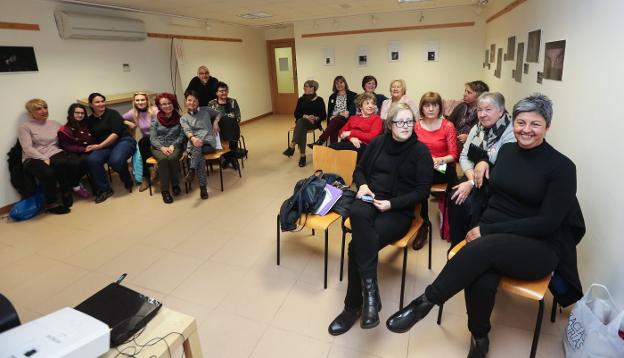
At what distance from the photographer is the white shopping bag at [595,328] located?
1385mm

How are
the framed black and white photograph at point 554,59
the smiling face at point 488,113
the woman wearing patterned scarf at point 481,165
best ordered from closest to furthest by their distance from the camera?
the woman wearing patterned scarf at point 481,165
the smiling face at point 488,113
the framed black and white photograph at point 554,59

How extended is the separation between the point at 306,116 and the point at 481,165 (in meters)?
3.31

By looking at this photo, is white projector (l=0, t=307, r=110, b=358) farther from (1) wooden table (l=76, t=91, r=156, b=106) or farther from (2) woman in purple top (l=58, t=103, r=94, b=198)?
(1) wooden table (l=76, t=91, r=156, b=106)

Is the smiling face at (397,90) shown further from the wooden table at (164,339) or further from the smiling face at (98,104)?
the smiling face at (98,104)

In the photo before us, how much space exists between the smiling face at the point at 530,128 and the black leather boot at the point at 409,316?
909mm

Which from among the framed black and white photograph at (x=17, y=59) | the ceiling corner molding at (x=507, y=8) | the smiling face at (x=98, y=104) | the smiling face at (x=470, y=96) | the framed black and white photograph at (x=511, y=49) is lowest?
the smiling face at (x=470, y=96)

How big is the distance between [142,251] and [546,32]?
374cm

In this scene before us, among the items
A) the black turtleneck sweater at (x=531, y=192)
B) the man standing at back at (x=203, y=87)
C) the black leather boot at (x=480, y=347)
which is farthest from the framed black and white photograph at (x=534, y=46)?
the man standing at back at (x=203, y=87)

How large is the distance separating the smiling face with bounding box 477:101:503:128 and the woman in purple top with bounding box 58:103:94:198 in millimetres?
4126

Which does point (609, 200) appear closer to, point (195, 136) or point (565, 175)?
point (565, 175)

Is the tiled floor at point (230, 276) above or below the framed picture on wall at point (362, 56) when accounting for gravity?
below

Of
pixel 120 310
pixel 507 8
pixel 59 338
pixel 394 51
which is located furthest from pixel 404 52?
pixel 59 338

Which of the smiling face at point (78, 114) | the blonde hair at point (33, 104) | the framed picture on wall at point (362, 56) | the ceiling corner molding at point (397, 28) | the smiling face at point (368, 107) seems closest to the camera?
the smiling face at point (368, 107)

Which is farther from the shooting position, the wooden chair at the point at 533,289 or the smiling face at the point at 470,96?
the smiling face at the point at 470,96
